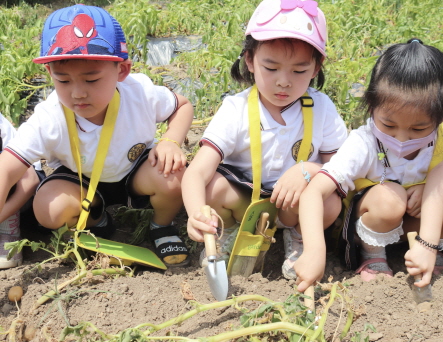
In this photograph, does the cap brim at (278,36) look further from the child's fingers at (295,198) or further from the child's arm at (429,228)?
the child's arm at (429,228)

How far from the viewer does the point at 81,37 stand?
2004 millimetres

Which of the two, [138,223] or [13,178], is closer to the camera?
[13,178]

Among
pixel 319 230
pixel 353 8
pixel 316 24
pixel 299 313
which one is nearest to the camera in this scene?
pixel 299 313

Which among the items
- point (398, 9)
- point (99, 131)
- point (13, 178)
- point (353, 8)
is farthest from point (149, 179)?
point (398, 9)

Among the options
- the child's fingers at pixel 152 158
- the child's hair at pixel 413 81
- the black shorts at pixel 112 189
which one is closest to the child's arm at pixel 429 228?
the child's hair at pixel 413 81

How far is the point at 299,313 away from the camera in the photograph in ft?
5.21

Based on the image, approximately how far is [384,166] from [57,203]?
1.38m

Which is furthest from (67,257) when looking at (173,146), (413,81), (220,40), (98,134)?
(220,40)

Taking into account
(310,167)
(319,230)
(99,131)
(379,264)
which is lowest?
(379,264)

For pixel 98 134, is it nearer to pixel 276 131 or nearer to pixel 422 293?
pixel 276 131

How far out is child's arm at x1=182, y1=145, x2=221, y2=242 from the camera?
1885 millimetres

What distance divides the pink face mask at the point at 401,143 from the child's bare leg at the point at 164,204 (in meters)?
0.86

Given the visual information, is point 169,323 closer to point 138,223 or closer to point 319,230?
point 319,230

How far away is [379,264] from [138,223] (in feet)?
3.73
